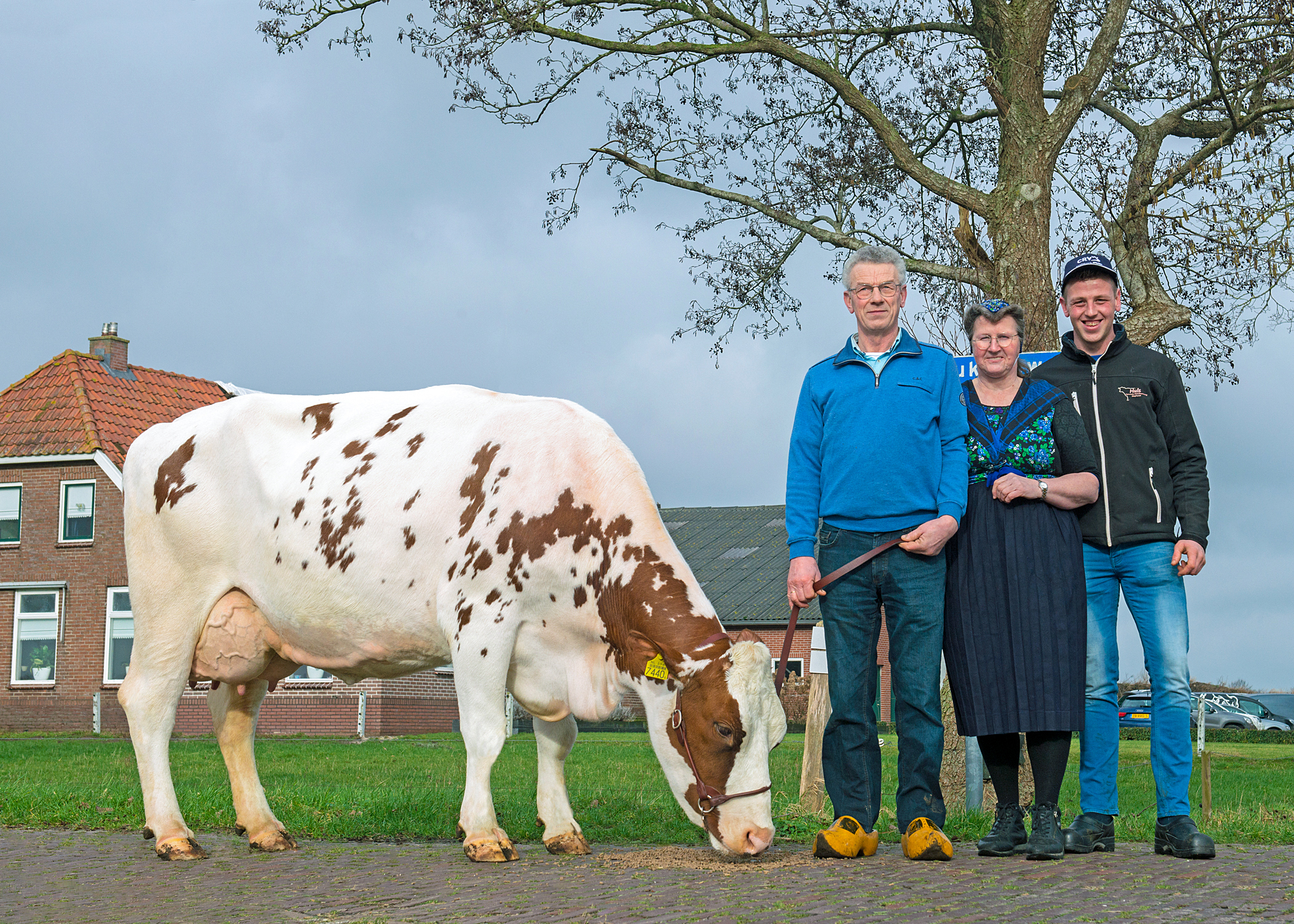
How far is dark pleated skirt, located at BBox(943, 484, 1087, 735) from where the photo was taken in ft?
19.6

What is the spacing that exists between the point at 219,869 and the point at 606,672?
196cm

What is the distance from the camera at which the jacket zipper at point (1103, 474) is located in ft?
20.5

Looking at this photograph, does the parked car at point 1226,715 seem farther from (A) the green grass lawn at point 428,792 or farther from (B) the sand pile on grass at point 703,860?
(B) the sand pile on grass at point 703,860

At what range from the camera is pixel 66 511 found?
33125 mm

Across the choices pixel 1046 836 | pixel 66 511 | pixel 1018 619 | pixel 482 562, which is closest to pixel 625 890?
pixel 482 562

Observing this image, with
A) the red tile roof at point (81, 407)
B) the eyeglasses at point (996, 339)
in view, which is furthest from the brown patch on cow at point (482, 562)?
the red tile roof at point (81, 407)

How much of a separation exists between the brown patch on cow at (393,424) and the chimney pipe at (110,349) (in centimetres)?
2939

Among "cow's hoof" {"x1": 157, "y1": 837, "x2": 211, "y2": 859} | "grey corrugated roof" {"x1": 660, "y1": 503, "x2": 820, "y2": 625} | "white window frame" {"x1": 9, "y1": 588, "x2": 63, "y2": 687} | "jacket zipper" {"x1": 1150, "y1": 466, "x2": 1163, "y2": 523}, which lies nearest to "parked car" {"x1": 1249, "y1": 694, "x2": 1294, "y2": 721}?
"grey corrugated roof" {"x1": 660, "y1": 503, "x2": 820, "y2": 625}

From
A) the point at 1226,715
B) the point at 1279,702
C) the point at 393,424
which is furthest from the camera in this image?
the point at 1279,702

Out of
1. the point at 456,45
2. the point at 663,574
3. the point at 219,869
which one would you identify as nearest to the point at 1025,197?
the point at 456,45

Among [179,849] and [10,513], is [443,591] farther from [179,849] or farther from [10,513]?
[10,513]

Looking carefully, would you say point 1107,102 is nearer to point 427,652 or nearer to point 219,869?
point 427,652

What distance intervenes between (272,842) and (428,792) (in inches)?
127

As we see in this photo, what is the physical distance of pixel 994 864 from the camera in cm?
579
